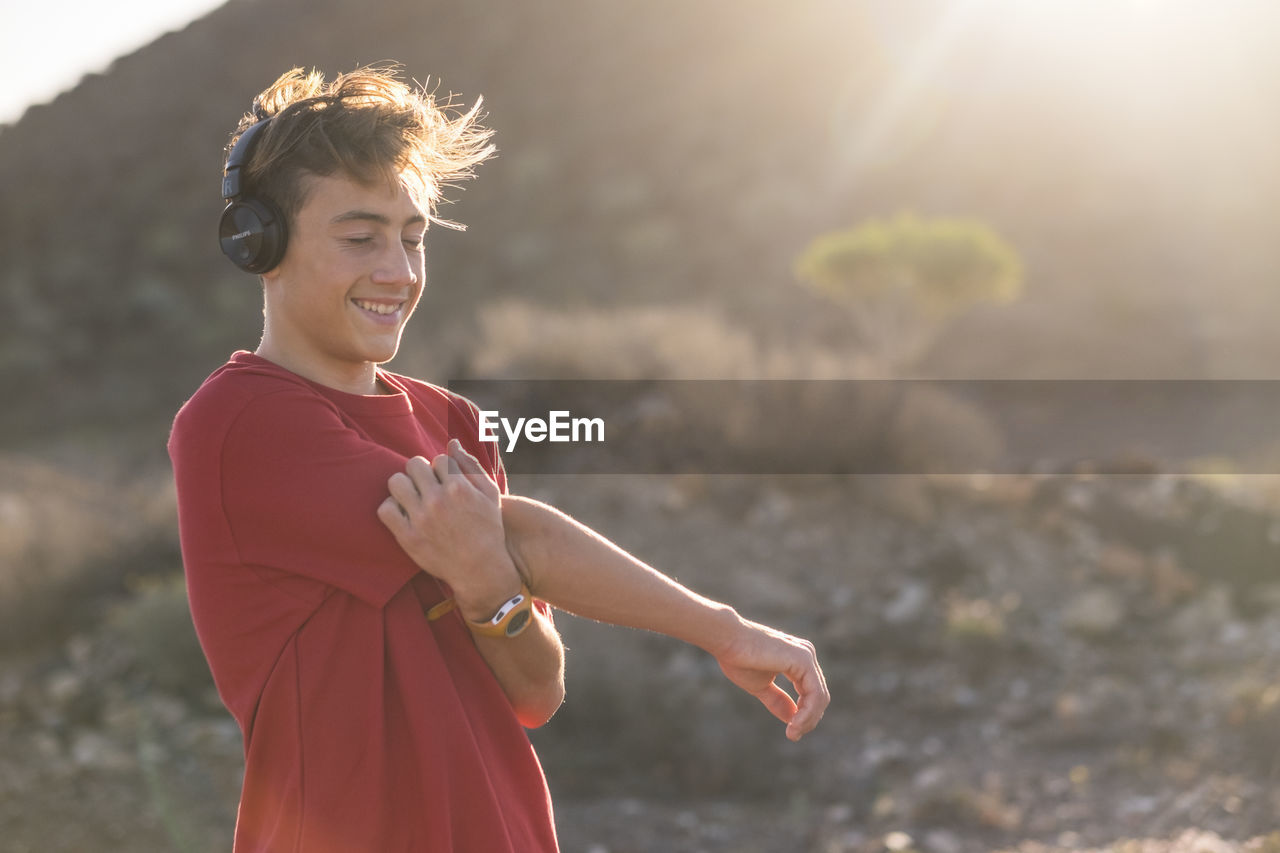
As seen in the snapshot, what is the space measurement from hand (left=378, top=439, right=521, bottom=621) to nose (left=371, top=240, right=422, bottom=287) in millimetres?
288

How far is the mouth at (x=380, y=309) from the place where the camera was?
1626 mm

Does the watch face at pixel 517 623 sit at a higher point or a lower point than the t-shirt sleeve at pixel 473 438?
lower

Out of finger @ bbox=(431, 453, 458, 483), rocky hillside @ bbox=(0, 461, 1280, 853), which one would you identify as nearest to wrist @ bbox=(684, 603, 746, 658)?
finger @ bbox=(431, 453, 458, 483)

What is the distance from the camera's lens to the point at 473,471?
1.52 m

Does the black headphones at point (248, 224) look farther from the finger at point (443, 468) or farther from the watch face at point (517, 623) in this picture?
the watch face at point (517, 623)

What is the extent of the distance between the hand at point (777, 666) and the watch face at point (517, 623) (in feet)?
0.89

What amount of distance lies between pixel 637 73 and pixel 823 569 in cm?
3022

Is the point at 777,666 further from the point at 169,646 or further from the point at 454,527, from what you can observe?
the point at 169,646

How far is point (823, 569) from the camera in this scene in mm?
9680

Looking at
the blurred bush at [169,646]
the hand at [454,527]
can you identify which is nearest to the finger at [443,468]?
the hand at [454,527]

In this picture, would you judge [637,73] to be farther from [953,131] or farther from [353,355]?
[353,355]

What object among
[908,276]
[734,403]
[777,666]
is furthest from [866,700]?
[908,276]

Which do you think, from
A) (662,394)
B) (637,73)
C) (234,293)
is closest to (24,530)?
(662,394)

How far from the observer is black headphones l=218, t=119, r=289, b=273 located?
1616 millimetres
